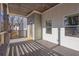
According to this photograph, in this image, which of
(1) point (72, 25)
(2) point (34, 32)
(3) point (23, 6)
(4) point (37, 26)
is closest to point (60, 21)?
(1) point (72, 25)

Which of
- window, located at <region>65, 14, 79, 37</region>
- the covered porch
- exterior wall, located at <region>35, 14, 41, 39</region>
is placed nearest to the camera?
the covered porch

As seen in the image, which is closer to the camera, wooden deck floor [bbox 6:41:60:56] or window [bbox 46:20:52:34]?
wooden deck floor [bbox 6:41:60:56]

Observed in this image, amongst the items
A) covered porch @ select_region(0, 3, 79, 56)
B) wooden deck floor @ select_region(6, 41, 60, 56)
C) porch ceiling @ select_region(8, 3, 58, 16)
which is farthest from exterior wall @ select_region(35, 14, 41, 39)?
porch ceiling @ select_region(8, 3, 58, 16)

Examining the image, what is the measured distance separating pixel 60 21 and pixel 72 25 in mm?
996

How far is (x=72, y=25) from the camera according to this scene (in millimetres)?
4887

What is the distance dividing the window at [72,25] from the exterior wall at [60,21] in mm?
167

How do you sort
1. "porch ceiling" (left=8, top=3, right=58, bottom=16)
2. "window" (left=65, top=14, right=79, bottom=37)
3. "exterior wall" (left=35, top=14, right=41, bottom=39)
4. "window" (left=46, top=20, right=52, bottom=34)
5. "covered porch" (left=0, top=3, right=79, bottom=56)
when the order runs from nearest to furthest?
"porch ceiling" (left=8, top=3, right=58, bottom=16)
"covered porch" (left=0, top=3, right=79, bottom=56)
"window" (left=65, top=14, right=79, bottom=37)
"window" (left=46, top=20, right=52, bottom=34)
"exterior wall" (left=35, top=14, right=41, bottom=39)

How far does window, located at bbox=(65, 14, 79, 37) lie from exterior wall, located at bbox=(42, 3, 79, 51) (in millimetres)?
167

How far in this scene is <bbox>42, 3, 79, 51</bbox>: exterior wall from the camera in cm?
474

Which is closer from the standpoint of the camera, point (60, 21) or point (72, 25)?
point (72, 25)

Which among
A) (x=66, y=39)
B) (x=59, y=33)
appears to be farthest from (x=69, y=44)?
(x=59, y=33)

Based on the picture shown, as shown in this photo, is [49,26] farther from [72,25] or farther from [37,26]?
[72,25]

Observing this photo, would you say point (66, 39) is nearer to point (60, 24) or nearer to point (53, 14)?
point (60, 24)

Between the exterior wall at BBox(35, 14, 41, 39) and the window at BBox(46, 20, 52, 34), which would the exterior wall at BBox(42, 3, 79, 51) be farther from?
the exterior wall at BBox(35, 14, 41, 39)
